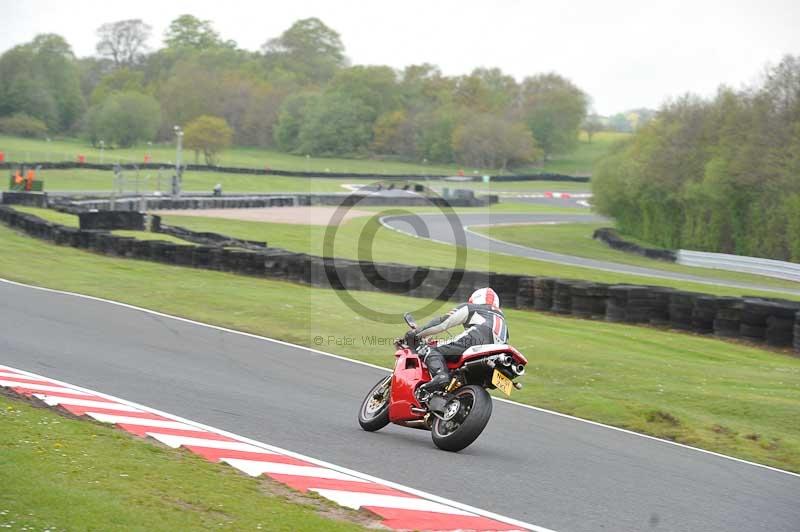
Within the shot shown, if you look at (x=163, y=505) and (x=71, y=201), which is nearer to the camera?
(x=163, y=505)

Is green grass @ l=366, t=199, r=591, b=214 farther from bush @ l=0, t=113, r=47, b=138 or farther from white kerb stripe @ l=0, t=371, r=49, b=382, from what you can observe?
bush @ l=0, t=113, r=47, b=138

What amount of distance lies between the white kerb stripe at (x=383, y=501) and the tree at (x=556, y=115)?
128546 millimetres

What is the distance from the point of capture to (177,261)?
2325cm

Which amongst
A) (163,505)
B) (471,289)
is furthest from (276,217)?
(163,505)

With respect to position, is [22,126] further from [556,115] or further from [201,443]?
[201,443]

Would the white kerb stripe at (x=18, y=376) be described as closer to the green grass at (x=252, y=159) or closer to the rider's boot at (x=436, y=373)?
the rider's boot at (x=436, y=373)

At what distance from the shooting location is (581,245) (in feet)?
148

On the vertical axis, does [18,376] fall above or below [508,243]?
above

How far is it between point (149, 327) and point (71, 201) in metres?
27.9

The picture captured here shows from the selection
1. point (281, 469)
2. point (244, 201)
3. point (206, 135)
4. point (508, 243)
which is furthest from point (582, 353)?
point (206, 135)

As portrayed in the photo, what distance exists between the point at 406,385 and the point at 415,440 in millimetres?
554

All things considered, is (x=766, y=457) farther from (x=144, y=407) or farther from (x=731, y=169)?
(x=731, y=169)

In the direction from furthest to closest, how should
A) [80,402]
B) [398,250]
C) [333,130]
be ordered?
[333,130]
[398,250]
[80,402]

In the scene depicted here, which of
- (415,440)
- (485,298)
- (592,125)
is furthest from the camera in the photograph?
(592,125)
